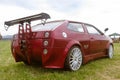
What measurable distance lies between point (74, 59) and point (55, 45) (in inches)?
31.8

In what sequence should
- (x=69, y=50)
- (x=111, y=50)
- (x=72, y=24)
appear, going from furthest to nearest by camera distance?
(x=111, y=50)
(x=72, y=24)
(x=69, y=50)

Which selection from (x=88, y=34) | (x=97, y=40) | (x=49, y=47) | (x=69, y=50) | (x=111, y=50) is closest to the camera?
(x=49, y=47)

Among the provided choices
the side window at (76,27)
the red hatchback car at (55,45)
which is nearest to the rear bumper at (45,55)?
the red hatchback car at (55,45)

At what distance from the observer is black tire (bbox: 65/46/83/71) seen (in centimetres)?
546

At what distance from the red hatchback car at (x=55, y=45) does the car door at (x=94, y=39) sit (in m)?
0.23

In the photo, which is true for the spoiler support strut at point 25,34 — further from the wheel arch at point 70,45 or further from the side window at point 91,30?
the side window at point 91,30

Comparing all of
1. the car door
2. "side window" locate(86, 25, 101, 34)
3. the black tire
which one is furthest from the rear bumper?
"side window" locate(86, 25, 101, 34)

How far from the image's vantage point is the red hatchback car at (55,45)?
5152 millimetres

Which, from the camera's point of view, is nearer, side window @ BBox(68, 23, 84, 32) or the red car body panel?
the red car body panel

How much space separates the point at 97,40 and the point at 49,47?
2.48 m

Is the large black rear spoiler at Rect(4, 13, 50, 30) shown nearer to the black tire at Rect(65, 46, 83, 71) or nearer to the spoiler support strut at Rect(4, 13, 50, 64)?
the spoiler support strut at Rect(4, 13, 50, 64)

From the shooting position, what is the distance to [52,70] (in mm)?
5801

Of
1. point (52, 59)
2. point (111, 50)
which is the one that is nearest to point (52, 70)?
point (52, 59)

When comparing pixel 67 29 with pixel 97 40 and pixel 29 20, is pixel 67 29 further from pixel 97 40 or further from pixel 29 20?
pixel 97 40
